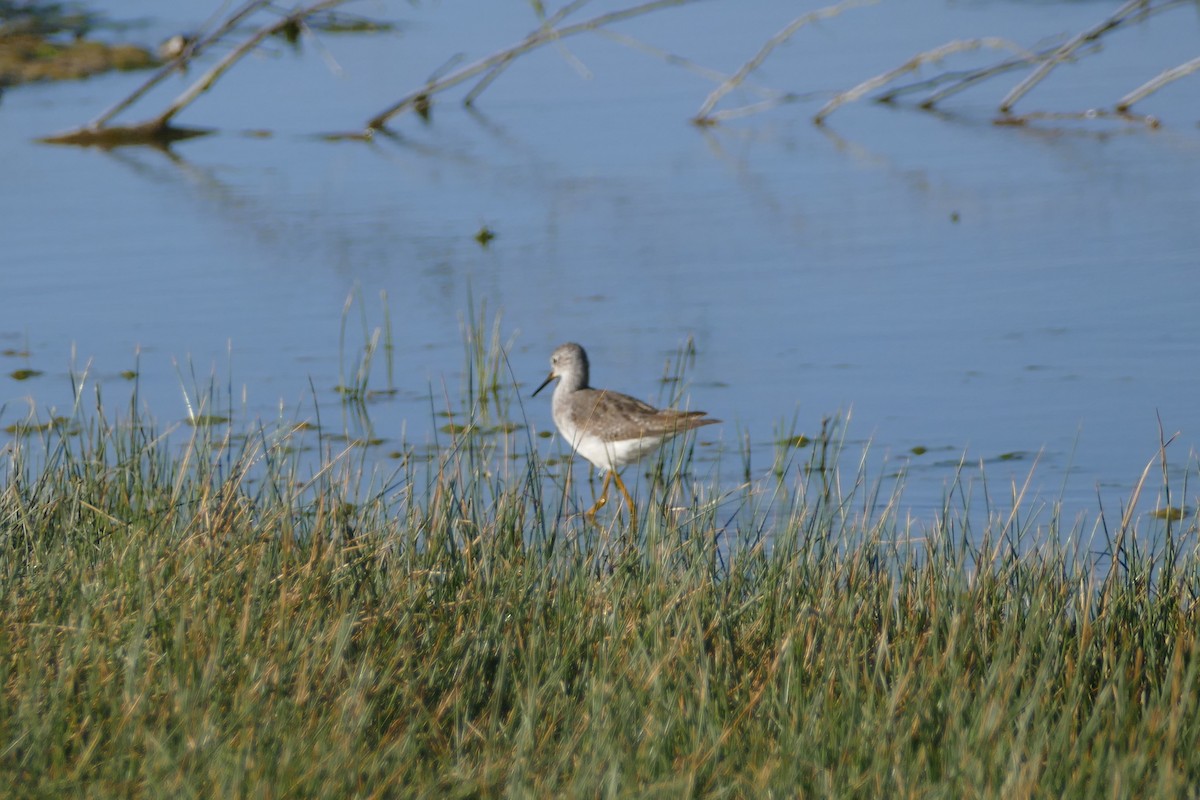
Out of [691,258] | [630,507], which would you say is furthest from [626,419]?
[691,258]

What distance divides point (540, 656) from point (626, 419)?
273cm

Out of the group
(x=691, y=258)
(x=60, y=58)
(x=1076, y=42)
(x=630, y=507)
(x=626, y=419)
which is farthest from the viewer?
(x=60, y=58)

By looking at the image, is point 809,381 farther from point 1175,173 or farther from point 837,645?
point 1175,173

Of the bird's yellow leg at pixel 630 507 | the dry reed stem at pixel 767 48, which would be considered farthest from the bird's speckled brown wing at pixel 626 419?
the dry reed stem at pixel 767 48

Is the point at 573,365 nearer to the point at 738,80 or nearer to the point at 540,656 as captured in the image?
the point at 540,656

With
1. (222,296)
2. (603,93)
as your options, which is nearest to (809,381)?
(222,296)

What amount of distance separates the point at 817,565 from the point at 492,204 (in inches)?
345

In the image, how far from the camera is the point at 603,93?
18.4 meters

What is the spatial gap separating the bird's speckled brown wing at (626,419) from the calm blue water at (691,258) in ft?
1.13

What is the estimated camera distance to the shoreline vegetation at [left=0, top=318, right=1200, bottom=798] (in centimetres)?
327

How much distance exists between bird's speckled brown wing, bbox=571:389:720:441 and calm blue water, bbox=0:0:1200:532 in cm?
35

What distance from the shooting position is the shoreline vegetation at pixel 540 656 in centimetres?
327

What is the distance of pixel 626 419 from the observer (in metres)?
6.71

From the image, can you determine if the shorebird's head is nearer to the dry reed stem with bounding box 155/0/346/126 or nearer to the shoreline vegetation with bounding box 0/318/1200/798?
the shoreline vegetation with bounding box 0/318/1200/798
